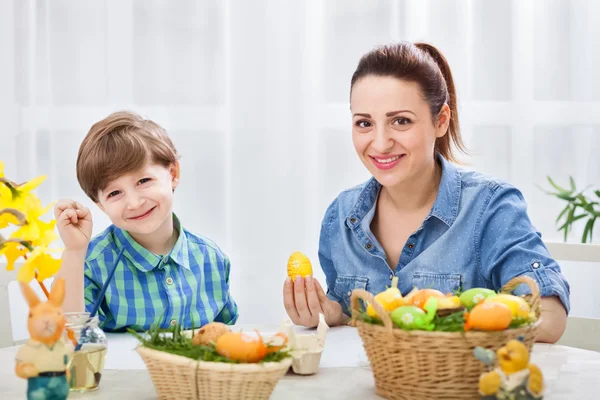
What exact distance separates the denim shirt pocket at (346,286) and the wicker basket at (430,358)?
0.69 meters

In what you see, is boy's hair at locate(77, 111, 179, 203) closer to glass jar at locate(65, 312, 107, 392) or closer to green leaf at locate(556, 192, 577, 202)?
glass jar at locate(65, 312, 107, 392)

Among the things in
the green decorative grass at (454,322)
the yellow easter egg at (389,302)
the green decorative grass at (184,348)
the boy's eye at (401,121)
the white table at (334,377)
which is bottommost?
the white table at (334,377)

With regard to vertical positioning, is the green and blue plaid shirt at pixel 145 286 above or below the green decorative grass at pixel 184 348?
below

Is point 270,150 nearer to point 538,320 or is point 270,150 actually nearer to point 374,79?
point 374,79

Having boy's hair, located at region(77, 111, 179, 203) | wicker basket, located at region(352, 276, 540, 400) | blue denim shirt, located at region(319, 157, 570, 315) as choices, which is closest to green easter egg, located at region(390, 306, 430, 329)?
wicker basket, located at region(352, 276, 540, 400)

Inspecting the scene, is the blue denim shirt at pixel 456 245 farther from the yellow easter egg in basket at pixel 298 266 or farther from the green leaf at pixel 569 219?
the green leaf at pixel 569 219

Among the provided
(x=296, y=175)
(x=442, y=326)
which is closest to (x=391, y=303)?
(x=442, y=326)

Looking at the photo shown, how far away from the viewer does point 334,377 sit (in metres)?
1.23

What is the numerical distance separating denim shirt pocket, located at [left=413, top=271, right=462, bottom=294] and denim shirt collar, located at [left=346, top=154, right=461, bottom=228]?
0.12 m

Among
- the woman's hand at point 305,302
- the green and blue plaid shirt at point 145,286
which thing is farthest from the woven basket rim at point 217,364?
the green and blue plaid shirt at point 145,286

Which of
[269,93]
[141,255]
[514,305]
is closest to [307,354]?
[514,305]

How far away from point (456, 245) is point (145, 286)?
695 millimetres

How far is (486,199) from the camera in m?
1.73

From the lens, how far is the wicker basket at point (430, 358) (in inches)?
40.1
